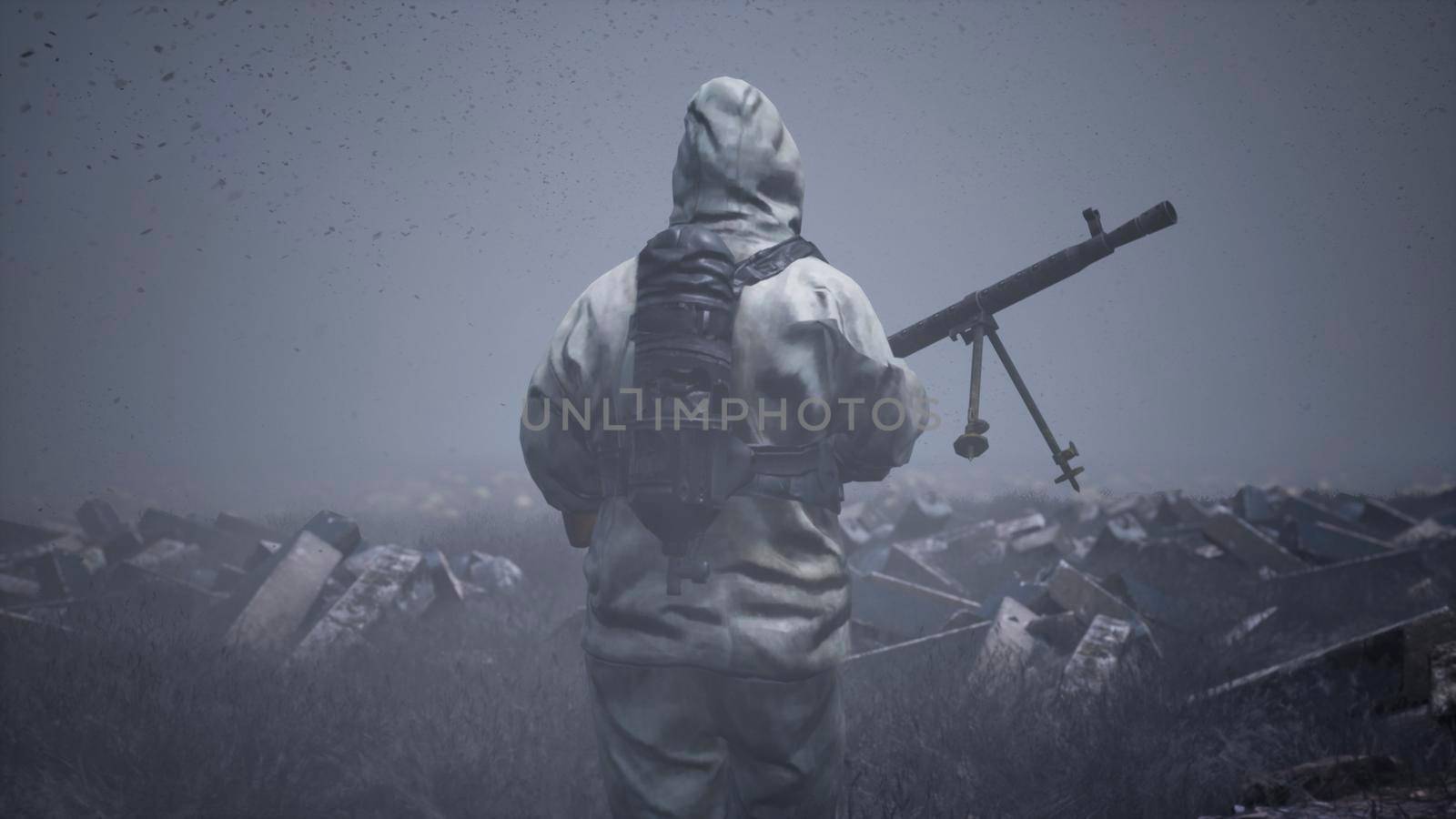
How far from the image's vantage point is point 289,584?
5406 millimetres

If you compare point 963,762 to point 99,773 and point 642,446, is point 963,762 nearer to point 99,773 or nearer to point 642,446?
point 642,446

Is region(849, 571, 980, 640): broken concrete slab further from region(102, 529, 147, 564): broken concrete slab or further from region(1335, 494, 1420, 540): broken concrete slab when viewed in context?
region(102, 529, 147, 564): broken concrete slab

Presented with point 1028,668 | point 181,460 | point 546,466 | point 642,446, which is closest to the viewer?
point 642,446

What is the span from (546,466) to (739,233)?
3.08 ft

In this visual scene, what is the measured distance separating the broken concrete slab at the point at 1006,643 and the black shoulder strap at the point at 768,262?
319 cm

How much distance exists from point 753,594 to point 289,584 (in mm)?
5194

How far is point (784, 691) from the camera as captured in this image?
180cm

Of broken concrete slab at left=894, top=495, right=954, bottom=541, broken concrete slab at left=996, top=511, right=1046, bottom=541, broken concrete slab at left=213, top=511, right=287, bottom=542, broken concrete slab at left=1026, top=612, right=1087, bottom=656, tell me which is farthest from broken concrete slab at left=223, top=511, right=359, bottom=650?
broken concrete slab at left=996, top=511, right=1046, bottom=541

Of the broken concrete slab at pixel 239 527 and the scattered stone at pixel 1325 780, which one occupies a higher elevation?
the broken concrete slab at pixel 239 527

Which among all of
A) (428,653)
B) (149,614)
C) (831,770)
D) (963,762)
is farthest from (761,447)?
(149,614)

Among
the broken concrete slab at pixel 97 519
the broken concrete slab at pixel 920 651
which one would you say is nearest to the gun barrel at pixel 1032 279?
the broken concrete slab at pixel 920 651

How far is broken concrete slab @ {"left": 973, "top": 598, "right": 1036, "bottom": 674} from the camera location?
13.7 ft

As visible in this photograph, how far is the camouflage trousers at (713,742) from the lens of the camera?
1802 millimetres

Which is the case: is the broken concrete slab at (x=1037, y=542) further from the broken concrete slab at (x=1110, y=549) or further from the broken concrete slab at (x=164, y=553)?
the broken concrete slab at (x=164, y=553)
